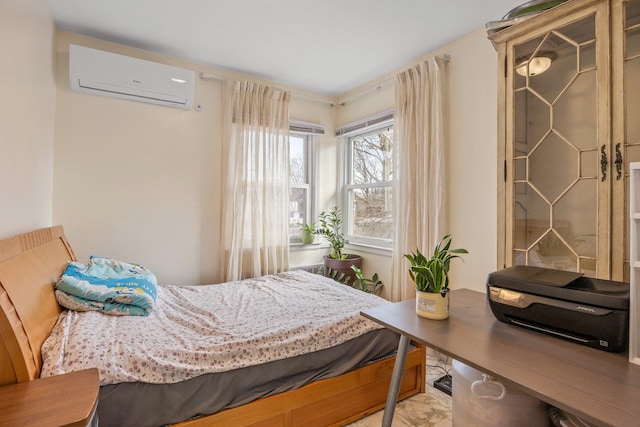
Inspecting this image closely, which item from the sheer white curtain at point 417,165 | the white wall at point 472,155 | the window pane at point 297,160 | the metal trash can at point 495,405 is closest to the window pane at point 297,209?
the window pane at point 297,160

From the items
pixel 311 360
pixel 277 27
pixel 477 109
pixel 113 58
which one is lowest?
pixel 311 360

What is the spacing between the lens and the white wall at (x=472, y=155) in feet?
7.37

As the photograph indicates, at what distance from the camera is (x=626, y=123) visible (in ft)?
4.43

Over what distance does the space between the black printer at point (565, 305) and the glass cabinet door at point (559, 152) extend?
16.8 inches

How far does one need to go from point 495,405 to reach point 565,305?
496 mm

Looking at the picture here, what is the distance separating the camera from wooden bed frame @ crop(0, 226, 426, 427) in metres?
1.05

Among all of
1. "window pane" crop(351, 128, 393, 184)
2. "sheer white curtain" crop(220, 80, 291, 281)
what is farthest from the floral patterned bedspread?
"window pane" crop(351, 128, 393, 184)

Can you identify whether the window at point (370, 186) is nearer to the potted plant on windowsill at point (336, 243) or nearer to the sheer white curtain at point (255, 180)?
the potted plant on windowsill at point (336, 243)

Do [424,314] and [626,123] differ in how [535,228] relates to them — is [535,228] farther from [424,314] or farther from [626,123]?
[424,314]

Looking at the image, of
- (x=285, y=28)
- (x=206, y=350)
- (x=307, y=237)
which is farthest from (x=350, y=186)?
(x=206, y=350)

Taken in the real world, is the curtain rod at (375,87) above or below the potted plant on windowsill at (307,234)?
above

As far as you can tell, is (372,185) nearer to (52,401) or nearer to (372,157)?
(372,157)

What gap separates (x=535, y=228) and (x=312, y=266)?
93.7 inches

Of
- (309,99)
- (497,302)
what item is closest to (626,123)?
(497,302)
